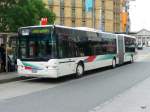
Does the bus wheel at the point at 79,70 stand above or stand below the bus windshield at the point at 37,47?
below

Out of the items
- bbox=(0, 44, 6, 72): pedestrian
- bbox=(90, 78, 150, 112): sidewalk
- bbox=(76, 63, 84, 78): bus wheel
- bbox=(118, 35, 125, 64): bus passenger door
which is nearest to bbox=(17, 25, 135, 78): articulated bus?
bbox=(76, 63, 84, 78): bus wheel

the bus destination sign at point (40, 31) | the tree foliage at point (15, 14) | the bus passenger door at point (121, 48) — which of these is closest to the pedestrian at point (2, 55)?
the tree foliage at point (15, 14)

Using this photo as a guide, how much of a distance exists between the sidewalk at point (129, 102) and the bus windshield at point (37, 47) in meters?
4.43

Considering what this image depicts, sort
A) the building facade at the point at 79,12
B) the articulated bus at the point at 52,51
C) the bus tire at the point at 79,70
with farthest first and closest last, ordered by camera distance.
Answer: the building facade at the point at 79,12
the bus tire at the point at 79,70
the articulated bus at the point at 52,51

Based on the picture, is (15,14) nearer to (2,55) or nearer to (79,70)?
(2,55)

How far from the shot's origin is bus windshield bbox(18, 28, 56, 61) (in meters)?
16.3

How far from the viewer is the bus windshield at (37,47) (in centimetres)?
1633

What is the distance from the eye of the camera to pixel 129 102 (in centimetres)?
1107

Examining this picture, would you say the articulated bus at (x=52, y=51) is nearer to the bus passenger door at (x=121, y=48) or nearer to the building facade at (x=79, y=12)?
the bus passenger door at (x=121, y=48)

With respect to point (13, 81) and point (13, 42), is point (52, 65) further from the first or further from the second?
point (13, 42)

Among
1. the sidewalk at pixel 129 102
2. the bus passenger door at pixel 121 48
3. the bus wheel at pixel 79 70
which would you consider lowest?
the sidewalk at pixel 129 102

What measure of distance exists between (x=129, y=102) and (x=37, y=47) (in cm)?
690

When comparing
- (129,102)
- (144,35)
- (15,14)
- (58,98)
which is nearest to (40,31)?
(58,98)

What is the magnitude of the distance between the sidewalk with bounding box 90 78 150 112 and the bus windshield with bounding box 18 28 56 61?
4428 mm
